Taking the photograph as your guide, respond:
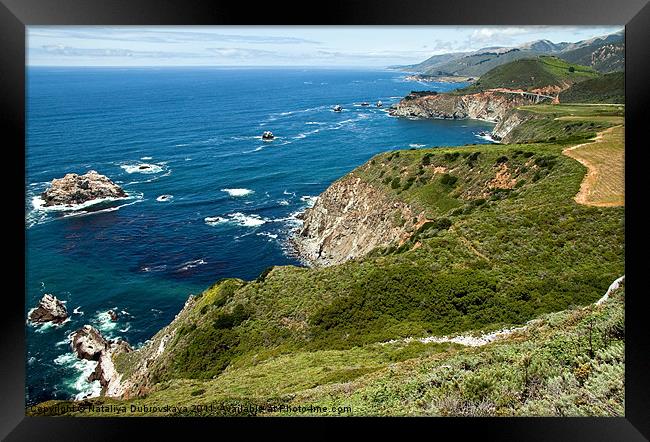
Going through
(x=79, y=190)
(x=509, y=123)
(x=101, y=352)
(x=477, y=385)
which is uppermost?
(x=509, y=123)

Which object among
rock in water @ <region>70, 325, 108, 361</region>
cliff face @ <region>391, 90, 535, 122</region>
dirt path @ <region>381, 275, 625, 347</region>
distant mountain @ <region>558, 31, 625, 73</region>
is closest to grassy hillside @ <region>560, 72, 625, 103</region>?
distant mountain @ <region>558, 31, 625, 73</region>

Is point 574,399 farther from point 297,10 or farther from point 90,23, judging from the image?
point 90,23

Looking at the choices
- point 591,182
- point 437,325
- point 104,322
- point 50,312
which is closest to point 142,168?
point 104,322

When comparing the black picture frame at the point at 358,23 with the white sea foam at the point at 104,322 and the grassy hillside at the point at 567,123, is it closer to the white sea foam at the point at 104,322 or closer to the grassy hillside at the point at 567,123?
the white sea foam at the point at 104,322

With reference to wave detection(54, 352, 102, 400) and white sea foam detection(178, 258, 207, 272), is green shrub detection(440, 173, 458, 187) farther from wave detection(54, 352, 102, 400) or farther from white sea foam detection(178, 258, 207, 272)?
wave detection(54, 352, 102, 400)

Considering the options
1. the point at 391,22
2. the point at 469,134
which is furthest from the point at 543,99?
the point at 391,22

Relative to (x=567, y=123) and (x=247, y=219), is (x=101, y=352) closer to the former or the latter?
(x=247, y=219)

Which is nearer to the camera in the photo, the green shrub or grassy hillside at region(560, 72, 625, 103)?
the green shrub
